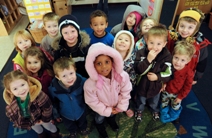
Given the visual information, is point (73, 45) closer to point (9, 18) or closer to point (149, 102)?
point (149, 102)

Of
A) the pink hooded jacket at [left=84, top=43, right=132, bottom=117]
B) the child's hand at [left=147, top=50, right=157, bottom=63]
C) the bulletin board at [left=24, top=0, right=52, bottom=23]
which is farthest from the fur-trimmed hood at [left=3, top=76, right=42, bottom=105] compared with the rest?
the bulletin board at [left=24, top=0, right=52, bottom=23]

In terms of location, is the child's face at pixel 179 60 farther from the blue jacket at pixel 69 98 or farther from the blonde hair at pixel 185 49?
the blue jacket at pixel 69 98

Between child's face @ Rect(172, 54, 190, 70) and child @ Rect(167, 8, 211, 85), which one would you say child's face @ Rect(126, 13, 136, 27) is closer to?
child @ Rect(167, 8, 211, 85)

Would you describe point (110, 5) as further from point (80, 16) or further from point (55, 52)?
point (55, 52)

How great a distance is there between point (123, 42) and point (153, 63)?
0.36 meters

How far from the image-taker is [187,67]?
5.57 ft

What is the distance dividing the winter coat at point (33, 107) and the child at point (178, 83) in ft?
4.00

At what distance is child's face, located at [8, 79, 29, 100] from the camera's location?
1.30 m

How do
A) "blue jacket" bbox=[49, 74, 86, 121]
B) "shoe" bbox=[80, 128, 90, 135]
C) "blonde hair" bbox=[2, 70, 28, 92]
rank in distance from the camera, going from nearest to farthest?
"blonde hair" bbox=[2, 70, 28, 92], "blue jacket" bbox=[49, 74, 86, 121], "shoe" bbox=[80, 128, 90, 135]

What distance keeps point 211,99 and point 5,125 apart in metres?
2.60

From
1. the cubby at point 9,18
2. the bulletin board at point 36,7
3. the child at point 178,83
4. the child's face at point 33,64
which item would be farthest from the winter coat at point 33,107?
the cubby at point 9,18

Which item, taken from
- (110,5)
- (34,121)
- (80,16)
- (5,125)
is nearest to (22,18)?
(80,16)

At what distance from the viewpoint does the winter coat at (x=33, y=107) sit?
139 cm

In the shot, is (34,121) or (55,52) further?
(55,52)
